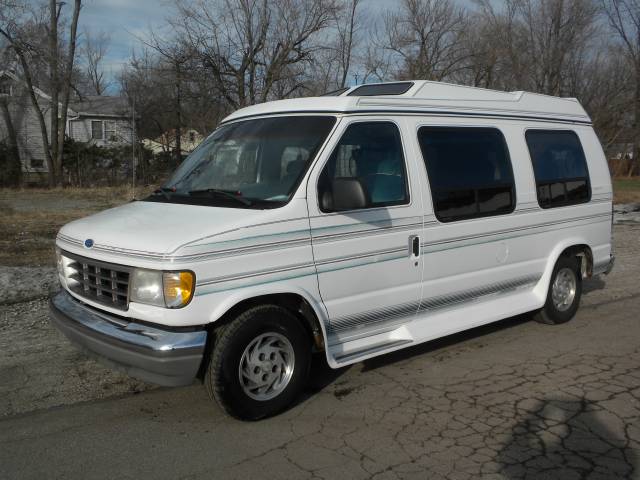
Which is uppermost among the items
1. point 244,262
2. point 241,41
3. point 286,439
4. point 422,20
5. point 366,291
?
point 422,20

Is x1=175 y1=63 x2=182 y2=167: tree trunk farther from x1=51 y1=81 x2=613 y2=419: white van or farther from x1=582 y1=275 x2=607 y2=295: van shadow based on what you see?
x1=51 y1=81 x2=613 y2=419: white van

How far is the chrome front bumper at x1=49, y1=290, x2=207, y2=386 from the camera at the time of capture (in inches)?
147

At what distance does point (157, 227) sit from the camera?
159 inches

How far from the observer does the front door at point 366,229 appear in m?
4.34

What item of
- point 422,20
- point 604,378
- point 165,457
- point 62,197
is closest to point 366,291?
point 165,457

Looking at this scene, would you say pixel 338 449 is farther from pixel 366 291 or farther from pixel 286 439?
pixel 366 291

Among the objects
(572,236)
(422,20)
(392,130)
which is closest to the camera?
(392,130)

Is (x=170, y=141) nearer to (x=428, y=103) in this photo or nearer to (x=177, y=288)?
(x=428, y=103)

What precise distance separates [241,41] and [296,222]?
64.6 ft

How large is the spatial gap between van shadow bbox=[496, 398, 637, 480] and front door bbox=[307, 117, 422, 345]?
129 cm

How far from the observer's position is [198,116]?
24.2 m

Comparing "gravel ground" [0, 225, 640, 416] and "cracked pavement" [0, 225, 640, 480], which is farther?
"gravel ground" [0, 225, 640, 416]

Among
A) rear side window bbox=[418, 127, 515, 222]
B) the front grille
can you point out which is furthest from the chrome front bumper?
rear side window bbox=[418, 127, 515, 222]

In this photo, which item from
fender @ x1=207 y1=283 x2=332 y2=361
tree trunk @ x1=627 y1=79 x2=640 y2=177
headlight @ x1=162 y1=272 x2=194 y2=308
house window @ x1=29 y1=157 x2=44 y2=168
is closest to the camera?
headlight @ x1=162 y1=272 x2=194 y2=308
